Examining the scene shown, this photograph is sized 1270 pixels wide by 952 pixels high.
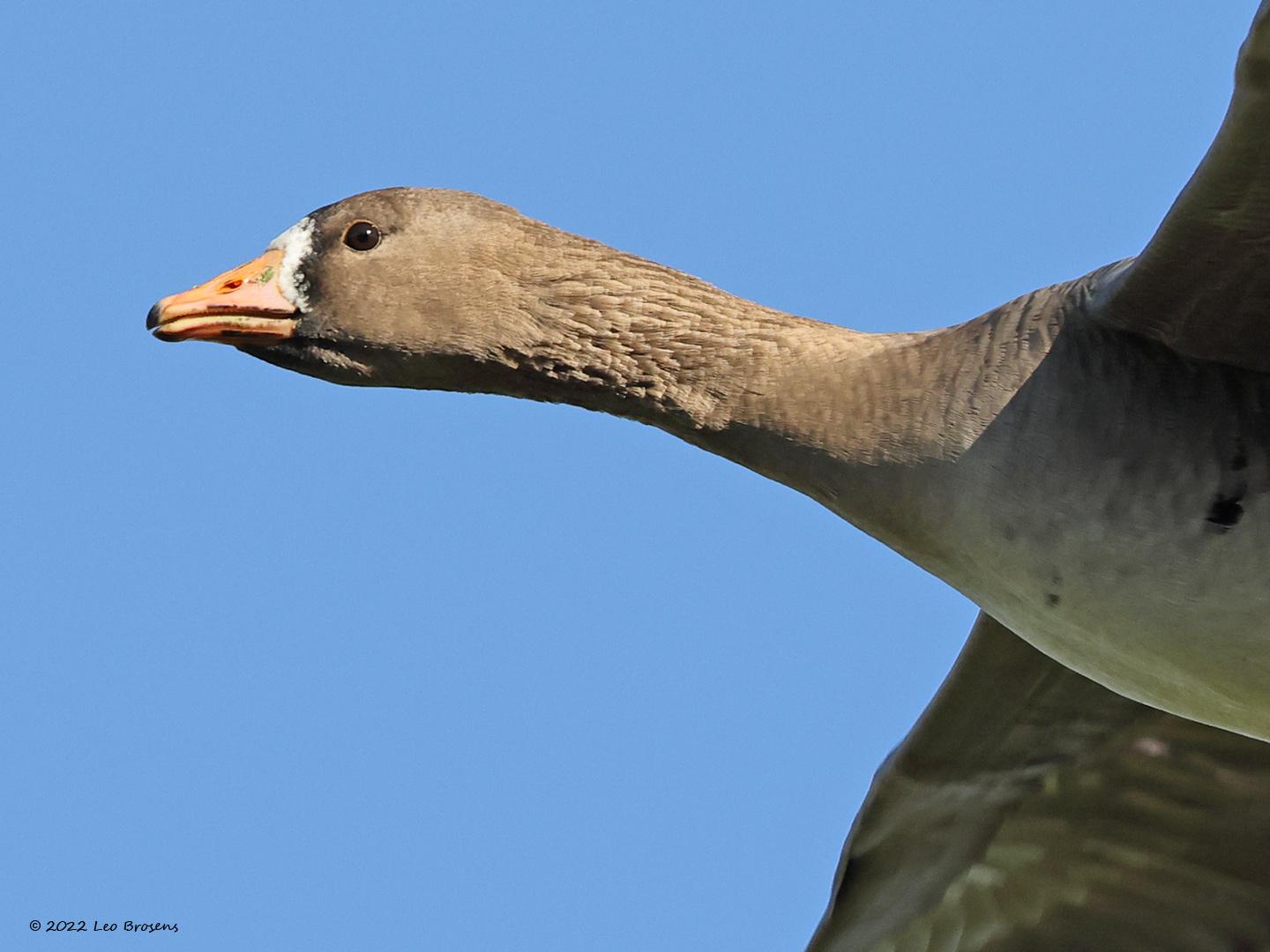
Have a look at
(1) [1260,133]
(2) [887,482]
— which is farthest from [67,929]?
(1) [1260,133]

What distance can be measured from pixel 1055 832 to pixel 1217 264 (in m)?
3.41

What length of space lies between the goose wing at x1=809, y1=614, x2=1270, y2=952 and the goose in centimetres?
1

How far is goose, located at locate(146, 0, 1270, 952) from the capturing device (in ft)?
20.0

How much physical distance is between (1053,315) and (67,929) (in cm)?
526

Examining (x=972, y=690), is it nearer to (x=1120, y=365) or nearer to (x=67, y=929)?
(x=1120, y=365)

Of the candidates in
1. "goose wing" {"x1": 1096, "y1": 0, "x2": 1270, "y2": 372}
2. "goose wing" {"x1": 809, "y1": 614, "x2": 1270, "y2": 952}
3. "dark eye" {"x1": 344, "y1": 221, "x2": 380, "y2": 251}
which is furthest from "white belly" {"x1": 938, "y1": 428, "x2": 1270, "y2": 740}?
"dark eye" {"x1": 344, "y1": 221, "x2": 380, "y2": 251}

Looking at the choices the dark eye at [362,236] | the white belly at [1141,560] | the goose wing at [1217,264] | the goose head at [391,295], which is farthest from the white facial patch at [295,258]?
the goose wing at [1217,264]

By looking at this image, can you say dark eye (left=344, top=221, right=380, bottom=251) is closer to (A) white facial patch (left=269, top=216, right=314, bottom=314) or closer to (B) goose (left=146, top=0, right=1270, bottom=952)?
(B) goose (left=146, top=0, right=1270, bottom=952)

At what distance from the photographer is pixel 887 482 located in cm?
646

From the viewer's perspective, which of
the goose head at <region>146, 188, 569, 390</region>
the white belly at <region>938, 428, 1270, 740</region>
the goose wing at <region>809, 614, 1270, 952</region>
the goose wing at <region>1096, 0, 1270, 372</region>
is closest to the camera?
the goose wing at <region>1096, 0, 1270, 372</region>

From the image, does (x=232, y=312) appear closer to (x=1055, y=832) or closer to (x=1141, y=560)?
(x=1141, y=560)

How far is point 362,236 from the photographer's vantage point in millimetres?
7211

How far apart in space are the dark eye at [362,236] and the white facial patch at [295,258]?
149 mm

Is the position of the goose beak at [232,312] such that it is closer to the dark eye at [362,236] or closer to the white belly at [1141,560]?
the dark eye at [362,236]
